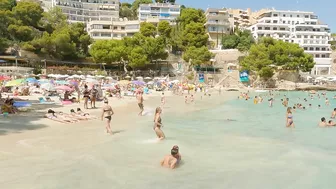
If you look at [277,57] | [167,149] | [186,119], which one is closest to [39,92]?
[186,119]

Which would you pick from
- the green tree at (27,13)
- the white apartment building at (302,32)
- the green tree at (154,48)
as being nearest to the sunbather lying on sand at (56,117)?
the green tree at (154,48)

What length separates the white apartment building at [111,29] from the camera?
6994 cm

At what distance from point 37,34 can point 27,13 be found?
4162 mm

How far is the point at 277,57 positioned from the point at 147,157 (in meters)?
51.9

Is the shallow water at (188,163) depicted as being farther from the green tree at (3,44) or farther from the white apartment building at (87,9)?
the white apartment building at (87,9)

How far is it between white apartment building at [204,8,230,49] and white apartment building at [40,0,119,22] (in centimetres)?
2871

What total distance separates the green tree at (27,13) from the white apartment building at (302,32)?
5122 centimetres

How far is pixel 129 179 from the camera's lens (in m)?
7.83

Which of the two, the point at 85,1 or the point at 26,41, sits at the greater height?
the point at 85,1

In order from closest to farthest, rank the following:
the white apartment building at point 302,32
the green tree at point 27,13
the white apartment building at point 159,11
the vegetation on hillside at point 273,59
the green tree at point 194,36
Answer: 1. the green tree at point 27,13
2. the vegetation on hillside at point 273,59
3. the green tree at point 194,36
4. the white apartment building at point 302,32
5. the white apartment building at point 159,11

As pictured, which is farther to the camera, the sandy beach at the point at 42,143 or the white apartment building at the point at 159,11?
the white apartment building at the point at 159,11

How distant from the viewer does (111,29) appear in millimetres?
70625

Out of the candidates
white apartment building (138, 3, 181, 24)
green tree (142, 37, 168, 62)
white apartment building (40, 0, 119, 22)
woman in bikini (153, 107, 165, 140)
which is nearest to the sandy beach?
woman in bikini (153, 107, 165, 140)

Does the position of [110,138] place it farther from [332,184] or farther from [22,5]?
[22,5]
